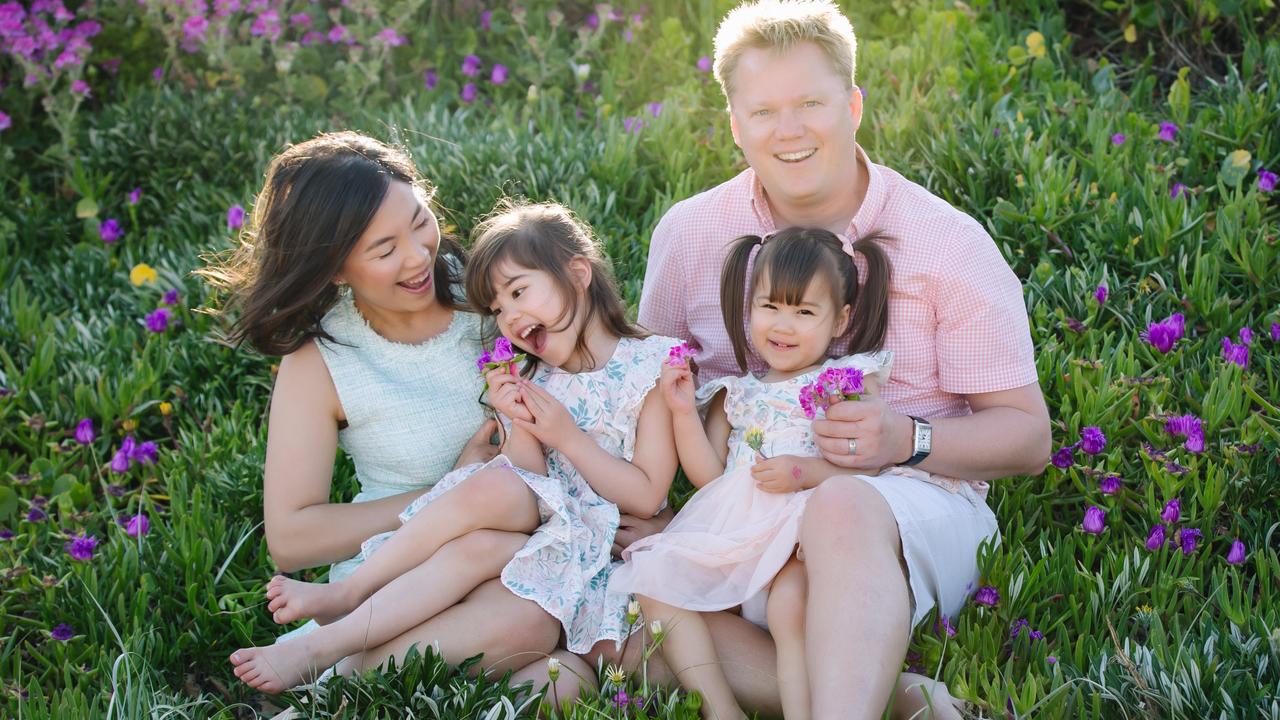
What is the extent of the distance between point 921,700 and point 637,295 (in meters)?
1.85

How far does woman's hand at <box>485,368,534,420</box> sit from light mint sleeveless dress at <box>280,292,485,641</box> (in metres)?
0.29

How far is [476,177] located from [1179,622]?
288 centimetres

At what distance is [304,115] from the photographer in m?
5.48

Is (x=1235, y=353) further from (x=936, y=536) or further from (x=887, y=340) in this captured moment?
(x=936, y=536)

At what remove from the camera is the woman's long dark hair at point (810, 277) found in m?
2.63

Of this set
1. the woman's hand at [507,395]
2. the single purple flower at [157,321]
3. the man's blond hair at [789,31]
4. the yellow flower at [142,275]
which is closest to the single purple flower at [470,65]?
the yellow flower at [142,275]

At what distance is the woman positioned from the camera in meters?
2.76

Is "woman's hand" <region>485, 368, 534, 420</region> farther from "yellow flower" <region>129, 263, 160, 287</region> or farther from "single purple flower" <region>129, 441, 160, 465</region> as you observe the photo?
"yellow flower" <region>129, 263, 160, 287</region>

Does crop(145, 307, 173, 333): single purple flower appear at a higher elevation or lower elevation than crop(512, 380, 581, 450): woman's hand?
lower

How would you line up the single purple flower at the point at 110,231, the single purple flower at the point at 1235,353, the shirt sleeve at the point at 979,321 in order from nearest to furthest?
the shirt sleeve at the point at 979,321 < the single purple flower at the point at 1235,353 < the single purple flower at the point at 110,231

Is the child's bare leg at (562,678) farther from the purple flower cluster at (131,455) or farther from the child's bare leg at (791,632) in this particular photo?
the purple flower cluster at (131,455)

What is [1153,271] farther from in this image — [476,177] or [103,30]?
[103,30]

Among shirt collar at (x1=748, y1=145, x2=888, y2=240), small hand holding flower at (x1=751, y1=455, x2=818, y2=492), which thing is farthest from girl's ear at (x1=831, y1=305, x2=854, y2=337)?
small hand holding flower at (x1=751, y1=455, x2=818, y2=492)

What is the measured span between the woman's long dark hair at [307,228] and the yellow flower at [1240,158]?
258 cm
